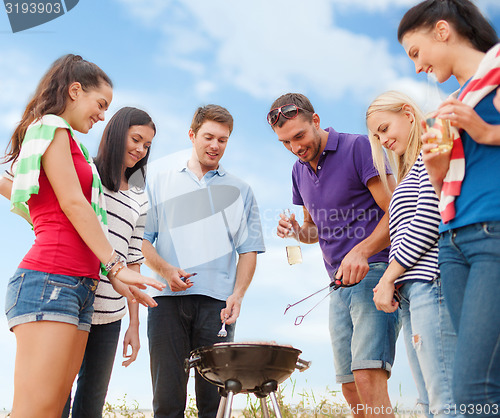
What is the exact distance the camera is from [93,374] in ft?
9.54

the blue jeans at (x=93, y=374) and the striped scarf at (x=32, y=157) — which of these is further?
the blue jeans at (x=93, y=374)

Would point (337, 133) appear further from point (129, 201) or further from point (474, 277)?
point (474, 277)

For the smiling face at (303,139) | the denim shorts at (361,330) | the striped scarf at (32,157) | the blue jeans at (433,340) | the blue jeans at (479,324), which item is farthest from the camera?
the smiling face at (303,139)

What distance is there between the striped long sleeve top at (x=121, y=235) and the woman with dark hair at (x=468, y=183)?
1.85m

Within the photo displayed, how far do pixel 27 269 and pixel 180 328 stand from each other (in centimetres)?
139

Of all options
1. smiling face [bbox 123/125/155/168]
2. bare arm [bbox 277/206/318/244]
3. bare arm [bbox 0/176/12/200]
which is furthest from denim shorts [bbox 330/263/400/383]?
bare arm [bbox 0/176/12/200]

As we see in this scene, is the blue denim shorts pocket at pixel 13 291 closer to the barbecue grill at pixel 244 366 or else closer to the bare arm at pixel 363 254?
the barbecue grill at pixel 244 366

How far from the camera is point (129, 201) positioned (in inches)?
125

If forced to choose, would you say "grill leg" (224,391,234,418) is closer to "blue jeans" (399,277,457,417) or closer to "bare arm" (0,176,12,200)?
"blue jeans" (399,277,457,417)

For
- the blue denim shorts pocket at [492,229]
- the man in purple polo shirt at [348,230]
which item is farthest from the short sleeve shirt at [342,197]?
the blue denim shorts pocket at [492,229]

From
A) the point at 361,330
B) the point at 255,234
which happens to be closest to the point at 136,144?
the point at 255,234

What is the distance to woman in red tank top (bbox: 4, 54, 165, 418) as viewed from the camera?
6.61 ft

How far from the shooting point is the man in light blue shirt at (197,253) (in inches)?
128

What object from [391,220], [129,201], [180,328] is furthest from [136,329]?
[391,220]
